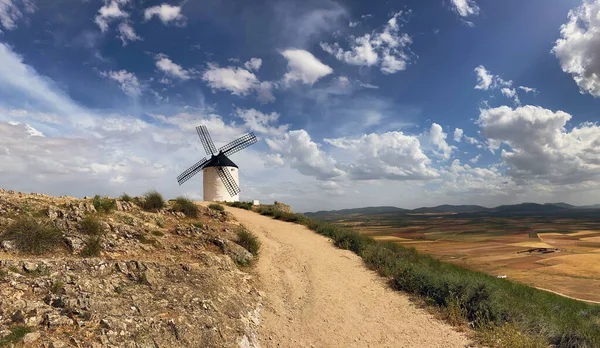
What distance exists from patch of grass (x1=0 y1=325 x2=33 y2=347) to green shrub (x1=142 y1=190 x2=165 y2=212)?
39.8 ft

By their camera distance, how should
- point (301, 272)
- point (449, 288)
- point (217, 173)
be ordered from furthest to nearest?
point (217, 173) → point (301, 272) → point (449, 288)

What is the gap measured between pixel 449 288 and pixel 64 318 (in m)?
12.4

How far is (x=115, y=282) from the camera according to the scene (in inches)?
361

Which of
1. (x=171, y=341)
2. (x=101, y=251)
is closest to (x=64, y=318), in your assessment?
(x=171, y=341)

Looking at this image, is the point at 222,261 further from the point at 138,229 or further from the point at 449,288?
the point at 449,288

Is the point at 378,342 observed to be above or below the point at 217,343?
below

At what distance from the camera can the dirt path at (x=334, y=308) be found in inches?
390

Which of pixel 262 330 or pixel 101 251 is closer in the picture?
pixel 262 330

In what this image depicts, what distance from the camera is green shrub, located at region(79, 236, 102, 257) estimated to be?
11.3 metres

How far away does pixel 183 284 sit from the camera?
1028 centimetres

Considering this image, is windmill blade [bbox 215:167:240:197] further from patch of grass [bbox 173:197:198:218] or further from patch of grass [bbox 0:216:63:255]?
patch of grass [bbox 0:216:63:255]

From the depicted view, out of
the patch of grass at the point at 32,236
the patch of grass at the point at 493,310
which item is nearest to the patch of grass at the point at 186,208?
the patch of grass at the point at 32,236

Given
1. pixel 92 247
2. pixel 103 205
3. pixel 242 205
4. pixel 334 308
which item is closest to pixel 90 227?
pixel 92 247

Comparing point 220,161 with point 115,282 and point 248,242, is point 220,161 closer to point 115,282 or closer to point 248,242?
point 248,242
